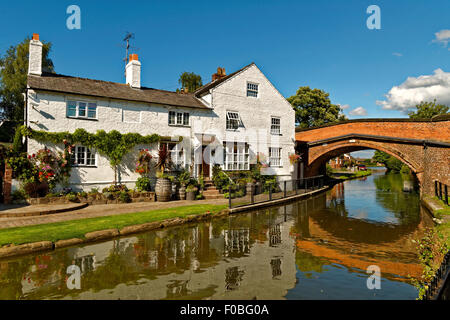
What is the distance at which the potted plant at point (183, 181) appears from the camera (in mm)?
16516

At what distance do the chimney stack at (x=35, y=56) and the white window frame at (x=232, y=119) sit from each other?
12.4 m

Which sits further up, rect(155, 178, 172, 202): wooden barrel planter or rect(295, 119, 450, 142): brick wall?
rect(295, 119, 450, 142): brick wall

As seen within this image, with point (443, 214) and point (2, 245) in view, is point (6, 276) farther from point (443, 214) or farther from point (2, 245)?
point (443, 214)

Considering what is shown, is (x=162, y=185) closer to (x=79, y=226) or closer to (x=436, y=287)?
(x=79, y=226)

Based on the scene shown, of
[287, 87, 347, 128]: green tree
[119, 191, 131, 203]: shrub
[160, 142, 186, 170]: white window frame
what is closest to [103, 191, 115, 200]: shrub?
[119, 191, 131, 203]: shrub

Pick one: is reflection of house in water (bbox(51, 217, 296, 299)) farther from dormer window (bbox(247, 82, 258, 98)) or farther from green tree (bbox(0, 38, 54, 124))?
green tree (bbox(0, 38, 54, 124))

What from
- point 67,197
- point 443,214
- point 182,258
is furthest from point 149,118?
point 443,214

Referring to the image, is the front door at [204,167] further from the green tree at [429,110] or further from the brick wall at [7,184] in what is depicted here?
the green tree at [429,110]

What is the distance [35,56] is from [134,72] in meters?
5.61

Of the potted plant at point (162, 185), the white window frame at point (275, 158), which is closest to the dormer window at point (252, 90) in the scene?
the white window frame at point (275, 158)

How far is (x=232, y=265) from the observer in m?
6.95

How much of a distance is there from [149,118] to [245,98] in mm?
8321

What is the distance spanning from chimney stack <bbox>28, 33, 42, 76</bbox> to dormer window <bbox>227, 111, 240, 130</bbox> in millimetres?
12448

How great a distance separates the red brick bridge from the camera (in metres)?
17.7
